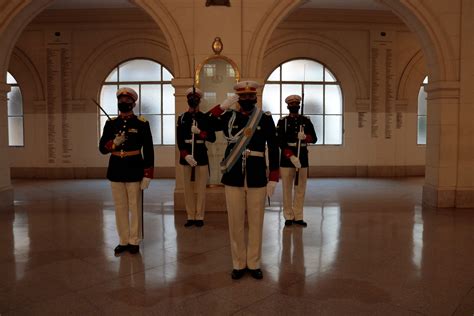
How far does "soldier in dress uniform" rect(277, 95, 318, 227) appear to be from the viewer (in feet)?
19.6

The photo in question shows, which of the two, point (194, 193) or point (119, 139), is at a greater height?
point (119, 139)

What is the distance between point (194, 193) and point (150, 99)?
6.71 m

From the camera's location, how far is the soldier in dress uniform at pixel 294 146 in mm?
5977

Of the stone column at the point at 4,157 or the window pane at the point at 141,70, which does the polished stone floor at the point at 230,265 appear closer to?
the stone column at the point at 4,157

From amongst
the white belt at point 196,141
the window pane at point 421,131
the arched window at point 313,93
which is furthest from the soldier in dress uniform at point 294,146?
the window pane at point 421,131

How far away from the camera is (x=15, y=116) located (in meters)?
12.2

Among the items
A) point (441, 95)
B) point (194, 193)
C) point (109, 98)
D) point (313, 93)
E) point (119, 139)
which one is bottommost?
point (194, 193)

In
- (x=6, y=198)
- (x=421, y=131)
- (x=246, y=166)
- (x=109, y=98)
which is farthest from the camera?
(x=421, y=131)

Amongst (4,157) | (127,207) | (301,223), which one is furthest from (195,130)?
(4,157)

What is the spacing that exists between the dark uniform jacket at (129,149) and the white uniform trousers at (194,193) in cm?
138

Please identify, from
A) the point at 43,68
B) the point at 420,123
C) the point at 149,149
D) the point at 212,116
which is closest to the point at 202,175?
the point at 149,149

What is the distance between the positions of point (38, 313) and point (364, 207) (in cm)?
564

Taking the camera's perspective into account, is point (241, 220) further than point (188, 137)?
No

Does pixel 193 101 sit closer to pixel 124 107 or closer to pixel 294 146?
pixel 124 107
